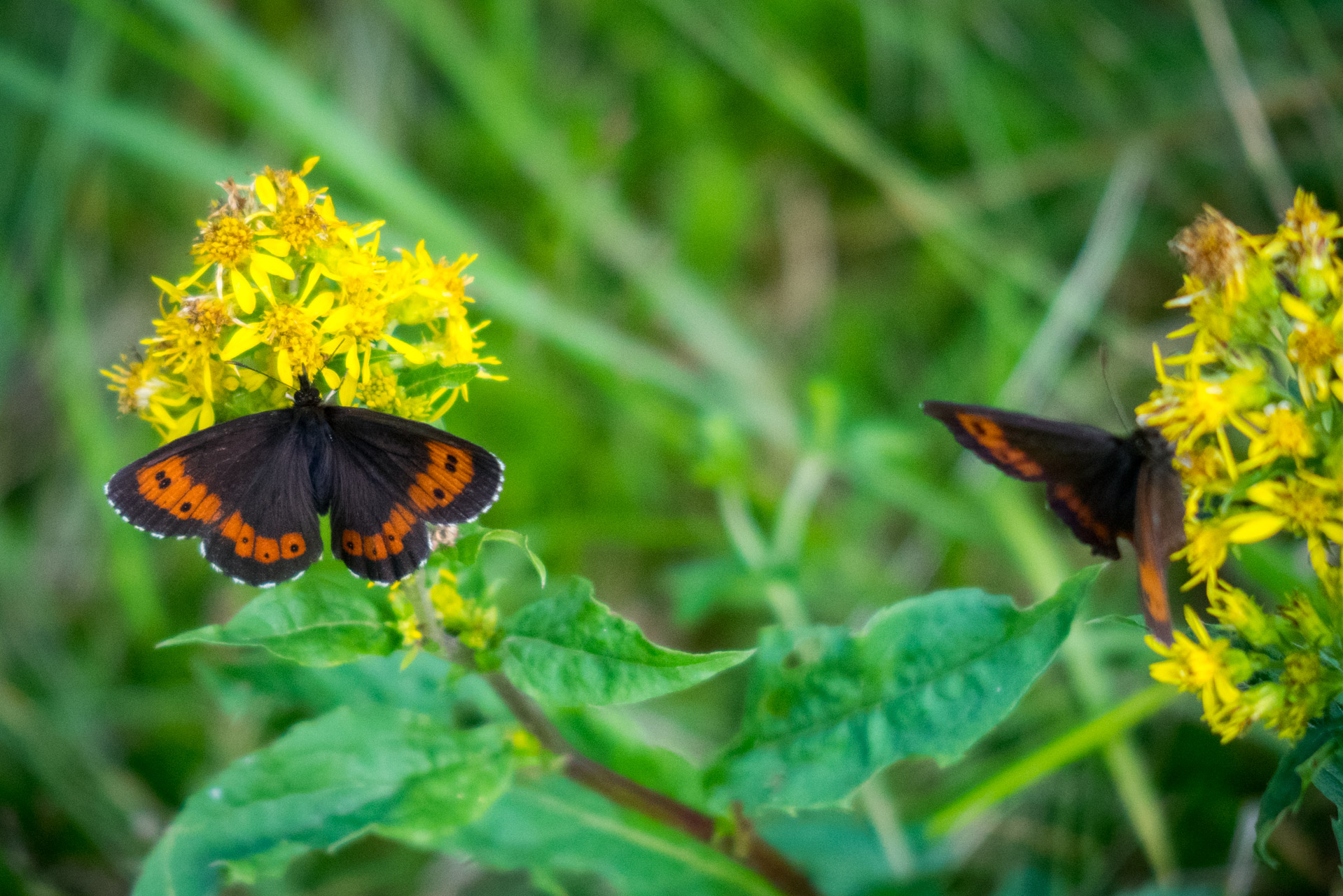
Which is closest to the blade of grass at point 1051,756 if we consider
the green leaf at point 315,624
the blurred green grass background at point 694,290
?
the blurred green grass background at point 694,290

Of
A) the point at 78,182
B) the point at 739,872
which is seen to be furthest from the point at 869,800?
the point at 78,182

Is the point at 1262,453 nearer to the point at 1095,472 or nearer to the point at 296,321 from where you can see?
the point at 1095,472

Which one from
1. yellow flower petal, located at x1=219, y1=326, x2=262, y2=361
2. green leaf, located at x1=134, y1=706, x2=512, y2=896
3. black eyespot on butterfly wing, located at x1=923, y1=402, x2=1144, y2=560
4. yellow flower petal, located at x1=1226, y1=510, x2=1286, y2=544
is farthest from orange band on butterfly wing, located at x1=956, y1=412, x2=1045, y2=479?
yellow flower petal, located at x1=219, y1=326, x2=262, y2=361

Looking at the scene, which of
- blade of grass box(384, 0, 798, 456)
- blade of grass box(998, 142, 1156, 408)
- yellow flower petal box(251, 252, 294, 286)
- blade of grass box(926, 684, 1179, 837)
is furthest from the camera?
blade of grass box(384, 0, 798, 456)

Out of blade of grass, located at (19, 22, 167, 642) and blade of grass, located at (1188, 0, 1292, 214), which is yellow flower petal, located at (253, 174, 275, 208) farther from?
blade of grass, located at (1188, 0, 1292, 214)

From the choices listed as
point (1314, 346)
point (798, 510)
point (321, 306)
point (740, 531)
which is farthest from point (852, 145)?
point (321, 306)

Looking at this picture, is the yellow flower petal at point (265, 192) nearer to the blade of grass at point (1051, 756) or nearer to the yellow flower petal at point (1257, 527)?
the yellow flower petal at point (1257, 527)

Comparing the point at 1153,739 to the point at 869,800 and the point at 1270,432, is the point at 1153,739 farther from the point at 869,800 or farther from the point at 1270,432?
the point at 1270,432
